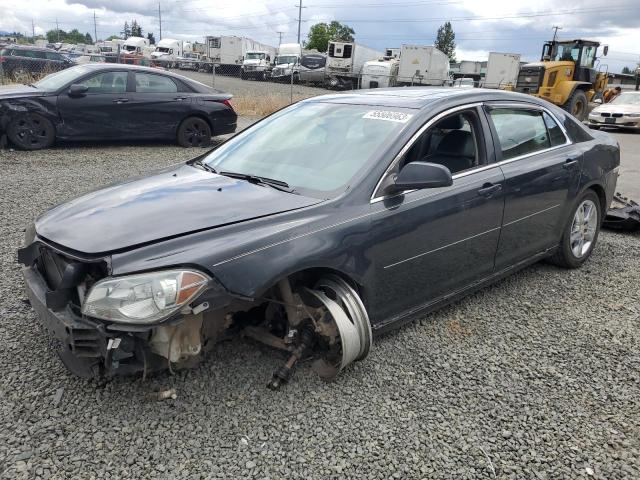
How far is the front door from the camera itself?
3121 mm

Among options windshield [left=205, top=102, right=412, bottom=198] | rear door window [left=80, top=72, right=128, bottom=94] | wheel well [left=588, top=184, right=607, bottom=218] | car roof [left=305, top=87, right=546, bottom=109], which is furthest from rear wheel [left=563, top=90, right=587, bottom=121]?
windshield [left=205, top=102, right=412, bottom=198]

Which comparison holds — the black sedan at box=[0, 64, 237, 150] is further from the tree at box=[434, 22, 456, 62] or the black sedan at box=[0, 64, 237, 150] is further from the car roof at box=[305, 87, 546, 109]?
the tree at box=[434, 22, 456, 62]

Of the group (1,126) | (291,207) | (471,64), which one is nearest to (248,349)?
(291,207)

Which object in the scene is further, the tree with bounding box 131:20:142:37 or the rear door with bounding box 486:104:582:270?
the tree with bounding box 131:20:142:37

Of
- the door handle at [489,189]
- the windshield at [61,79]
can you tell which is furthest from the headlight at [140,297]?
the windshield at [61,79]

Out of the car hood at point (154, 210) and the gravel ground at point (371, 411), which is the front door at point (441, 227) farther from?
the car hood at point (154, 210)

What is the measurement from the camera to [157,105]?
9.95 metres

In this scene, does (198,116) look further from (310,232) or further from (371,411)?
(371,411)

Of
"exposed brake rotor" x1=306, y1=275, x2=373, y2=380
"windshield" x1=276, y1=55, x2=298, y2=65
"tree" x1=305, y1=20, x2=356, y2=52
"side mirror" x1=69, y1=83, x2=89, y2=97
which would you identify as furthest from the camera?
"tree" x1=305, y1=20, x2=356, y2=52

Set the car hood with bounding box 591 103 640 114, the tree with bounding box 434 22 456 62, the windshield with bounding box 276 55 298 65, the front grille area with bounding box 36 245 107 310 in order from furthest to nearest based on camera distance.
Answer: the tree with bounding box 434 22 456 62 → the windshield with bounding box 276 55 298 65 → the car hood with bounding box 591 103 640 114 → the front grille area with bounding box 36 245 107 310

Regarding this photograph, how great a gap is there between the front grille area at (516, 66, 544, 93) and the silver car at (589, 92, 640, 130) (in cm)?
220

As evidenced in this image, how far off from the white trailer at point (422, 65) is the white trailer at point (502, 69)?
3.53 metres

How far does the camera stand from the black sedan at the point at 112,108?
29.0 feet

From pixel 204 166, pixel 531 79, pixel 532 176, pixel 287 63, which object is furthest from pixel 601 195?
pixel 287 63
